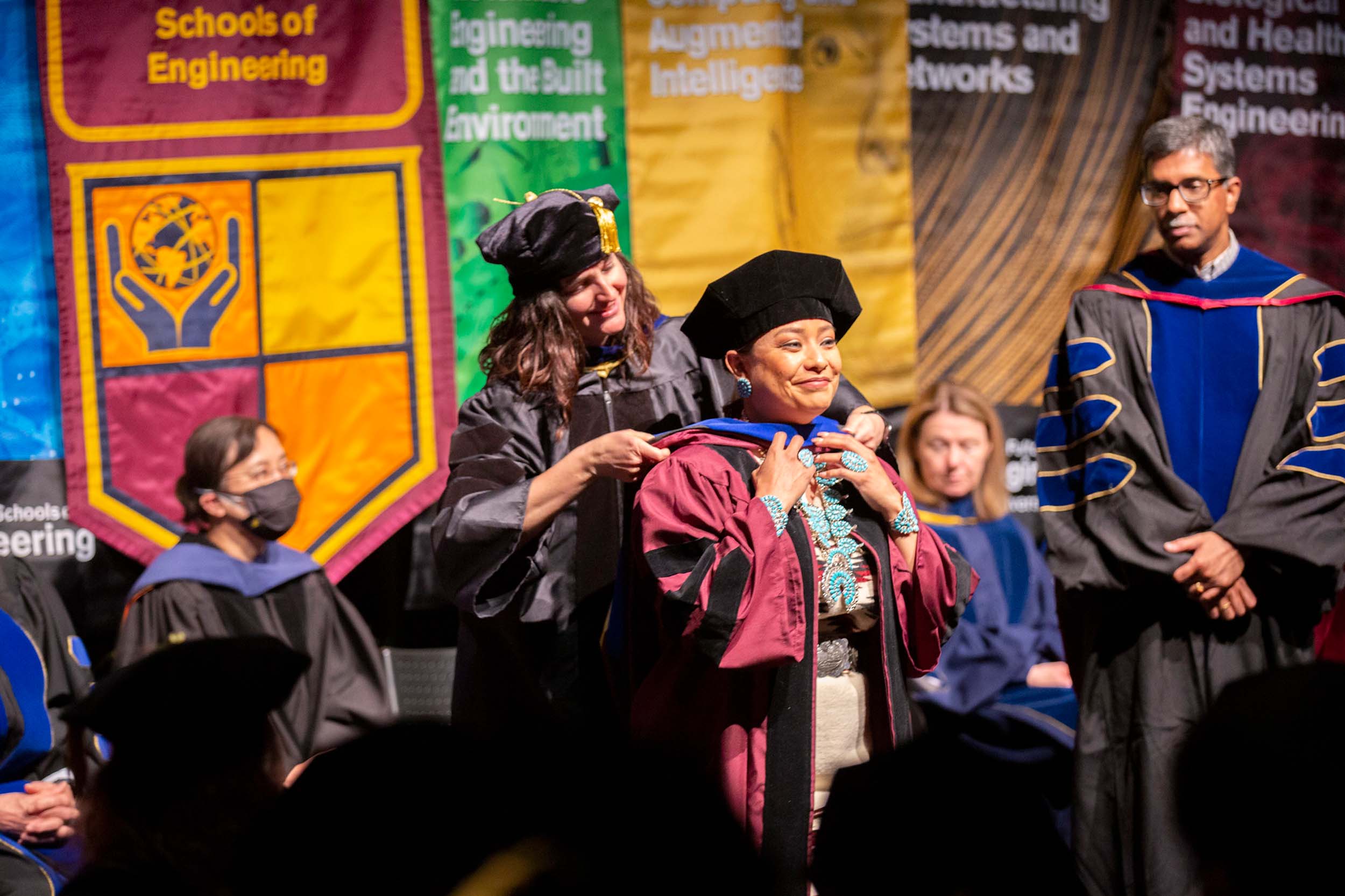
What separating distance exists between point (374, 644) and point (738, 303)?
219cm

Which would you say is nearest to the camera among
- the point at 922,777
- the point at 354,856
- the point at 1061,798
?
the point at 354,856

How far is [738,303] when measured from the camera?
8.00 feet

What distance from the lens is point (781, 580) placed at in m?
2.24

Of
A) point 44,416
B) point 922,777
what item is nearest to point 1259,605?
point 922,777

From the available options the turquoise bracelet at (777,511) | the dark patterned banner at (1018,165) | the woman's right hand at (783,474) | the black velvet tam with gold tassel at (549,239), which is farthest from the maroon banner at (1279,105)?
the turquoise bracelet at (777,511)

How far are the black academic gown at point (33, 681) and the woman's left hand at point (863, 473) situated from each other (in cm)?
208

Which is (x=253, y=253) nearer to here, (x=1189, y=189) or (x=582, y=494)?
(x=582, y=494)

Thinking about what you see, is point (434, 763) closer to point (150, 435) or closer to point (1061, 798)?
point (1061, 798)

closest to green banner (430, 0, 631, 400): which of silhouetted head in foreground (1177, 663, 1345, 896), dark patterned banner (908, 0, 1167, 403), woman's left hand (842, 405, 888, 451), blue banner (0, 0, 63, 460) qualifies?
dark patterned banner (908, 0, 1167, 403)

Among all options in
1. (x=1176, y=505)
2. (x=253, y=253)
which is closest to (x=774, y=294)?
(x=1176, y=505)

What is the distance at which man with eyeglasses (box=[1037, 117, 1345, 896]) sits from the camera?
3258mm

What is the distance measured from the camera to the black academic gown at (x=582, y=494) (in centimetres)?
289

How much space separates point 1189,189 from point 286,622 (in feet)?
9.76

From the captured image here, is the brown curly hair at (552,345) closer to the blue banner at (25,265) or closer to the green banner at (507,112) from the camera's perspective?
the green banner at (507,112)
